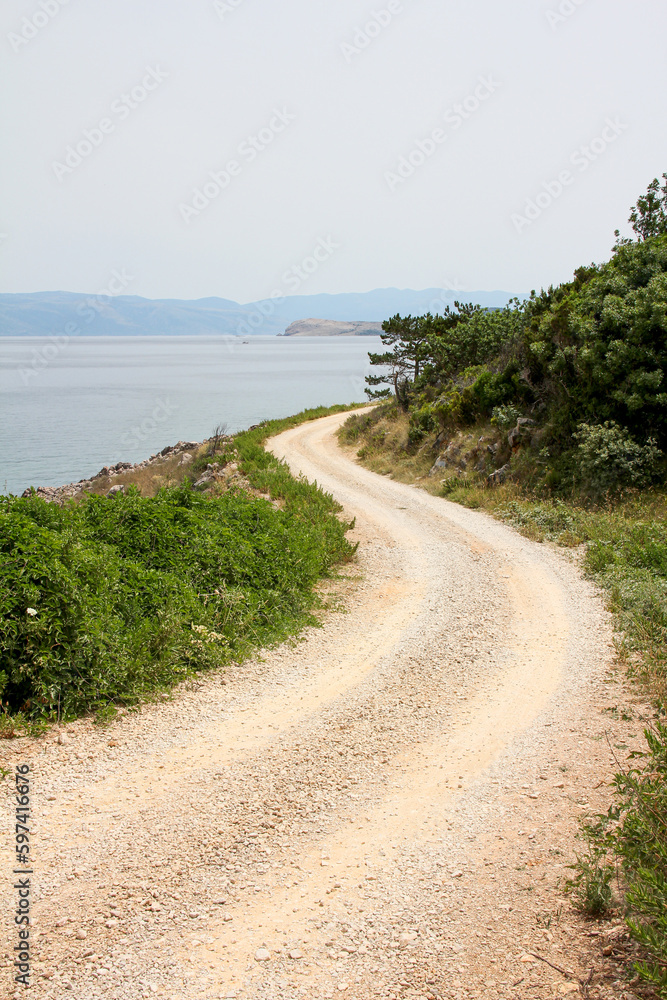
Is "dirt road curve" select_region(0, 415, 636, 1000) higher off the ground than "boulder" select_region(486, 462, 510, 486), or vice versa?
"boulder" select_region(486, 462, 510, 486)

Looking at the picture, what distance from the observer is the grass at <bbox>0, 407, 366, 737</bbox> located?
7156mm

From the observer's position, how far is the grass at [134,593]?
7.16 m

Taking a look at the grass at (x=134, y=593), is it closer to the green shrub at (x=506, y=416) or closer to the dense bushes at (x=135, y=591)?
the dense bushes at (x=135, y=591)

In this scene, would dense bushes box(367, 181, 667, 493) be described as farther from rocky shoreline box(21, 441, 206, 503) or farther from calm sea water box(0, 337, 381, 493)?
rocky shoreline box(21, 441, 206, 503)

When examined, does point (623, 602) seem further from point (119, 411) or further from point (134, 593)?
point (119, 411)

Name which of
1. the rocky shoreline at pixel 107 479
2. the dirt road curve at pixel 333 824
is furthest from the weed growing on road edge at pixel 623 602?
the rocky shoreline at pixel 107 479

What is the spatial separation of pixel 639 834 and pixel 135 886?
366 cm

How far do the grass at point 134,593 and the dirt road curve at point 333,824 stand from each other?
1.53ft

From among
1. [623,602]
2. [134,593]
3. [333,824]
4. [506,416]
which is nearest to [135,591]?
[134,593]

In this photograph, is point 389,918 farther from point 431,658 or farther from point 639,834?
point 431,658

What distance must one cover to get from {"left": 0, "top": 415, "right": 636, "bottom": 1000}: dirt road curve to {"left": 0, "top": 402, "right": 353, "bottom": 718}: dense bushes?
1.78 ft

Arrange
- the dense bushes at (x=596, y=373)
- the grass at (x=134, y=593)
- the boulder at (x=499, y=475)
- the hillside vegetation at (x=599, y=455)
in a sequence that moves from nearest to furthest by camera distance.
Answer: the hillside vegetation at (x=599, y=455), the grass at (x=134, y=593), the dense bushes at (x=596, y=373), the boulder at (x=499, y=475)

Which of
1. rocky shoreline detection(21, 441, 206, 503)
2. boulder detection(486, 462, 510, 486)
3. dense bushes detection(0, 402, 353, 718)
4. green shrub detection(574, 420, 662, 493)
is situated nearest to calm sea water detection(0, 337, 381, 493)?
rocky shoreline detection(21, 441, 206, 503)

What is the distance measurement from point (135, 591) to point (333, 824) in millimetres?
4244
